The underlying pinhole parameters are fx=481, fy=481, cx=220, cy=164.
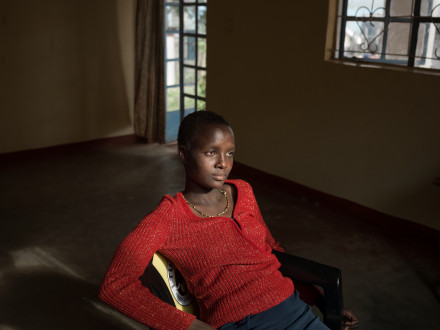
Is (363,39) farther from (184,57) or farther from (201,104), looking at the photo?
(184,57)

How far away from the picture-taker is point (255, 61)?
4254 millimetres

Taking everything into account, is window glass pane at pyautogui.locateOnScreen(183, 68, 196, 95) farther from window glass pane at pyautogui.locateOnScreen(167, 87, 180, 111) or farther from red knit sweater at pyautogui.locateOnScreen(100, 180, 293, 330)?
red knit sweater at pyautogui.locateOnScreen(100, 180, 293, 330)

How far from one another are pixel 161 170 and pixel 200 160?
350 centimetres

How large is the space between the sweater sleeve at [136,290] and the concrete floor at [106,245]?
49.8 inches

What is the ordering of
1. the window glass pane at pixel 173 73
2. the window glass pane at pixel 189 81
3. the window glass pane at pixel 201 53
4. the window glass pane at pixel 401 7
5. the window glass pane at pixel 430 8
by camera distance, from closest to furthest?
the window glass pane at pixel 430 8, the window glass pane at pixel 401 7, the window glass pane at pixel 201 53, the window glass pane at pixel 189 81, the window glass pane at pixel 173 73

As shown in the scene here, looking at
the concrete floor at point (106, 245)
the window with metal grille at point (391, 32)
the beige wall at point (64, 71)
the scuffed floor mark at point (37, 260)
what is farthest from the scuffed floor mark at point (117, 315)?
the beige wall at point (64, 71)

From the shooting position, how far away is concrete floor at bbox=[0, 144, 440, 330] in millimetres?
2504

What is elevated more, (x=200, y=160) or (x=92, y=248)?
(x=200, y=160)

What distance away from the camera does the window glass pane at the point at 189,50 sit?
17.5ft

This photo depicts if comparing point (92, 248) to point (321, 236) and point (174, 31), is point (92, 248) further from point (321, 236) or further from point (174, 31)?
point (174, 31)

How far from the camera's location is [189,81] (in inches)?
216

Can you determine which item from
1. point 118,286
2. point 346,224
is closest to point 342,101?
point 346,224

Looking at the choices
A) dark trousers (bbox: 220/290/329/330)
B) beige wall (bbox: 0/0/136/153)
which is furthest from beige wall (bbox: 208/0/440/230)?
dark trousers (bbox: 220/290/329/330)

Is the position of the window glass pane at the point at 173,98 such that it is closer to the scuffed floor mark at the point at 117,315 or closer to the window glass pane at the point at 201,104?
the window glass pane at the point at 201,104
